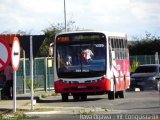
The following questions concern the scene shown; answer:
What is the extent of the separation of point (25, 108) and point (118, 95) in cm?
948

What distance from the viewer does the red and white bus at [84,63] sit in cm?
2859

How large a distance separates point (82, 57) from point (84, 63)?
0.29 m

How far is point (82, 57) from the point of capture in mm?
Result: 28766

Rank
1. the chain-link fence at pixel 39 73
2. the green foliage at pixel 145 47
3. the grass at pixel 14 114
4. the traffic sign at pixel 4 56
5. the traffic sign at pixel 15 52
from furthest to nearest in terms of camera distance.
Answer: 1. the green foliage at pixel 145 47
2. the chain-link fence at pixel 39 73
3. the traffic sign at pixel 15 52
4. the grass at pixel 14 114
5. the traffic sign at pixel 4 56

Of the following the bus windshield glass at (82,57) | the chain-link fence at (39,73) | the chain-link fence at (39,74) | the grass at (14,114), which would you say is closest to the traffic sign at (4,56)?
the grass at (14,114)

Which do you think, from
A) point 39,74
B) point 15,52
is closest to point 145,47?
point 39,74

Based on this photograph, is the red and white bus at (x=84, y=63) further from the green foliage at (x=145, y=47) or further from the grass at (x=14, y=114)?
the green foliage at (x=145, y=47)

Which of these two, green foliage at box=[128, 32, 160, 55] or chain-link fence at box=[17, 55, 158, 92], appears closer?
chain-link fence at box=[17, 55, 158, 92]

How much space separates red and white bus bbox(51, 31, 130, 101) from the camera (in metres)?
28.6

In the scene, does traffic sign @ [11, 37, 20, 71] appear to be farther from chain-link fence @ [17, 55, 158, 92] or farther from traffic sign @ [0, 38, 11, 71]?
chain-link fence @ [17, 55, 158, 92]

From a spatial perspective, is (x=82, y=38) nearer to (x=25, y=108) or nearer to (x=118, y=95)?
(x=118, y=95)

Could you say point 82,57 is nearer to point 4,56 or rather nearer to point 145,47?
point 4,56

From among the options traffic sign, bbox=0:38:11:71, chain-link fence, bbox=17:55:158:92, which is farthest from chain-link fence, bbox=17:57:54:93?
traffic sign, bbox=0:38:11:71

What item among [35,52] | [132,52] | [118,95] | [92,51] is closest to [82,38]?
[92,51]
